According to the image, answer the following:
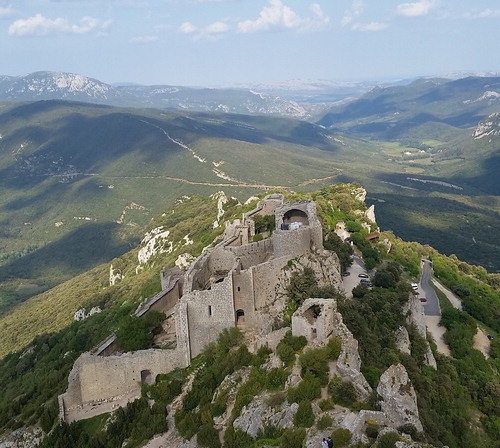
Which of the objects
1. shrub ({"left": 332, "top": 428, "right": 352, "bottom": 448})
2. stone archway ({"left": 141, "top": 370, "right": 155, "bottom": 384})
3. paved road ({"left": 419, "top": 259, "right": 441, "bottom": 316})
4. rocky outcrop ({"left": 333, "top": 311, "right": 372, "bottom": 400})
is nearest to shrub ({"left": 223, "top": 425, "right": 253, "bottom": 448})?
shrub ({"left": 332, "top": 428, "right": 352, "bottom": 448})

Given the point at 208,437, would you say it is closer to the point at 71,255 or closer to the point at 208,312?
the point at 208,312

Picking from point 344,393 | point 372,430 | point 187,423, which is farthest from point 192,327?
point 372,430

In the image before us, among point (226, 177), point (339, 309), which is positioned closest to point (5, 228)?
point (226, 177)

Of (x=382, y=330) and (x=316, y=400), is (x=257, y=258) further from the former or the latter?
(x=316, y=400)

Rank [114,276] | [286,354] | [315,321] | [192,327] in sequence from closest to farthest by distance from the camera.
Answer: [286,354], [315,321], [192,327], [114,276]

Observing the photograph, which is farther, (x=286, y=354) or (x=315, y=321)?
(x=315, y=321)

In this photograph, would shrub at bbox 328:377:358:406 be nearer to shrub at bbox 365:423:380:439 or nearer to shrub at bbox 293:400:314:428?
shrub at bbox 293:400:314:428

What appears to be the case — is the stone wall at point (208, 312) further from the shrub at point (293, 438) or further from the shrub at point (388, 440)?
the shrub at point (388, 440)
